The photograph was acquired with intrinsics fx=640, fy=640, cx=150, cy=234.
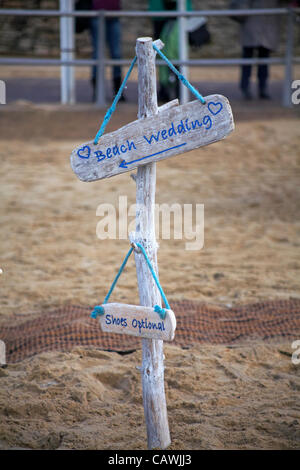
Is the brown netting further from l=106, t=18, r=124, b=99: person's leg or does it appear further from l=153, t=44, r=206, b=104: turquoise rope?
l=106, t=18, r=124, b=99: person's leg

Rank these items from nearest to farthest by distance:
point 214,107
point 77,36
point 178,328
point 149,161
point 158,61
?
point 214,107
point 149,161
point 178,328
point 158,61
point 77,36

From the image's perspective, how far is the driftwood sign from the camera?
2184 millimetres

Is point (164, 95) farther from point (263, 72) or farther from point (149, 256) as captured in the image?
point (149, 256)

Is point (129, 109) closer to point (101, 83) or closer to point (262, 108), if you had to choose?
point (101, 83)

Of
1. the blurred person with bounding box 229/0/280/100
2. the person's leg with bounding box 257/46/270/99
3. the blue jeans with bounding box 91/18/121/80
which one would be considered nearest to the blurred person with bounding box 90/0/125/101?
the blue jeans with bounding box 91/18/121/80

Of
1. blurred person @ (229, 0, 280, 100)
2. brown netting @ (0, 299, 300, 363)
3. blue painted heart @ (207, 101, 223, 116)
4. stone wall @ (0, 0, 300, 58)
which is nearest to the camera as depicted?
blue painted heart @ (207, 101, 223, 116)

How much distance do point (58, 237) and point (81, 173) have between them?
121 inches

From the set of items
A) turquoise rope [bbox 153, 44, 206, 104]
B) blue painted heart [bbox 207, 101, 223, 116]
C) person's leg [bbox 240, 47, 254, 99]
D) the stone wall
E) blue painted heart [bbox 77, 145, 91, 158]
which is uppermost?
the stone wall

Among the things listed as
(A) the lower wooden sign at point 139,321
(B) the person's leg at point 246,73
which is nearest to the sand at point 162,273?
(A) the lower wooden sign at point 139,321

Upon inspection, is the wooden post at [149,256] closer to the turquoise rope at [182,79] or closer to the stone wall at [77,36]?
the turquoise rope at [182,79]

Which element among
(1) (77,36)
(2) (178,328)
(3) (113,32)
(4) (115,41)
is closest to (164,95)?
(4) (115,41)

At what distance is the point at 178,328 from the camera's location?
12.2ft

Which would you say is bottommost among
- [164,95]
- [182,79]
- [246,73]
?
[182,79]

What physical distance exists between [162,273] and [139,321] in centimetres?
226
